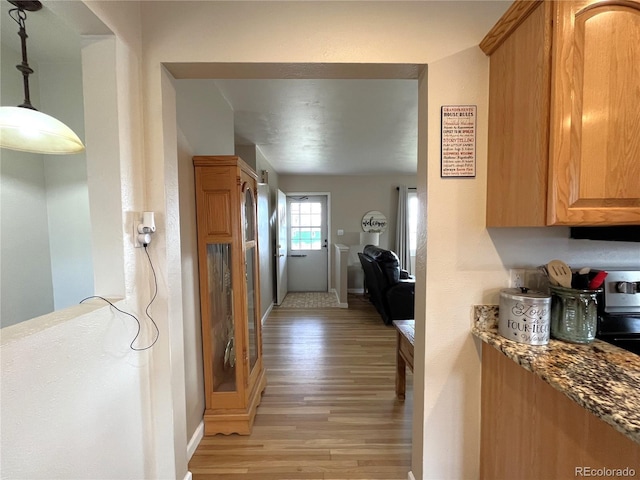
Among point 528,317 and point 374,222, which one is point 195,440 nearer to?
point 528,317

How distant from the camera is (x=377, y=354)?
2.91 meters

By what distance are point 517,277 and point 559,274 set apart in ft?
0.49

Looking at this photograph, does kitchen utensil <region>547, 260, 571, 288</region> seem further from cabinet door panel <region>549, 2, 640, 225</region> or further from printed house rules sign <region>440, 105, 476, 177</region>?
printed house rules sign <region>440, 105, 476, 177</region>

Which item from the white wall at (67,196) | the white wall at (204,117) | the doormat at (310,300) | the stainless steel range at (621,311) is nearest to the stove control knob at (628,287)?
the stainless steel range at (621,311)

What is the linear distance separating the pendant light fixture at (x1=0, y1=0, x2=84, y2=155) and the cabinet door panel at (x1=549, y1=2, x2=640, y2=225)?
1.81 m

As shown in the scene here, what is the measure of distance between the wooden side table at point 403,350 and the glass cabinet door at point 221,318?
1.21 m

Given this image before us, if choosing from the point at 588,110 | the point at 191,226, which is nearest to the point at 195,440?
the point at 191,226

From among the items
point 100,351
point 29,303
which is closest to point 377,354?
point 100,351

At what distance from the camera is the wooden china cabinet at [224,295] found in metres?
1.69

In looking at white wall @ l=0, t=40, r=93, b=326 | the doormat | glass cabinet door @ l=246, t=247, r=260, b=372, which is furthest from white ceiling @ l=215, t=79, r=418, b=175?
the doormat

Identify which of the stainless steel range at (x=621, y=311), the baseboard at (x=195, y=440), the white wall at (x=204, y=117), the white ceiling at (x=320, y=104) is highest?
the white ceiling at (x=320, y=104)

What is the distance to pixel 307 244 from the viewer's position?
5.89 m

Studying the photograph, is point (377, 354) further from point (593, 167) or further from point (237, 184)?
point (593, 167)

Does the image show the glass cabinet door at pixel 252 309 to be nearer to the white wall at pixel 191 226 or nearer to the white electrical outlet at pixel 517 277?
the white wall at pixel 191 226
